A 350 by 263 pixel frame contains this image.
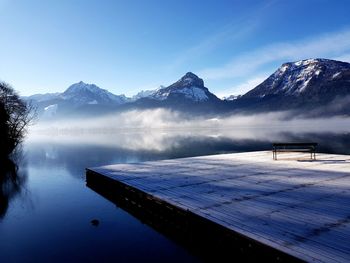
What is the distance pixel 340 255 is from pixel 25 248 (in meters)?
11.2

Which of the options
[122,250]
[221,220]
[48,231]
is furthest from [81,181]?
[221,220]

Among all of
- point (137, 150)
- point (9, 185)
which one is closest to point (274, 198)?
point (9, 185)

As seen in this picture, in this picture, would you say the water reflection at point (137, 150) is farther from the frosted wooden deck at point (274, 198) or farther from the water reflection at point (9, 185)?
the frosted wooden deck at point (274, 198)

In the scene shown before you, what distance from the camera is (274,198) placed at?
38.1ft

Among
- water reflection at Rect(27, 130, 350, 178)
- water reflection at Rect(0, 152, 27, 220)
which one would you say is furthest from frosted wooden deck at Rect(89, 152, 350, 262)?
water reflection at Rect(27, 130, 350, 178)

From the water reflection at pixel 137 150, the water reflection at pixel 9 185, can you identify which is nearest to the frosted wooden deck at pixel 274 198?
the water reflection at pixel 9 185

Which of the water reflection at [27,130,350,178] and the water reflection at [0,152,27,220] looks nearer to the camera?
the water reflection at [0,152,27,220]

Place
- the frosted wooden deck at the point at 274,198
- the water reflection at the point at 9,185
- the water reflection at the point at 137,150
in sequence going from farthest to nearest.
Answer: the water reflection at the point at 137,150
the water reflection at the point at 9,185
the frosted wooden deck at the point at 274,198

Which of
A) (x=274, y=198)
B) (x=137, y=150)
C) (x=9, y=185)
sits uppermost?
(x=274, y=198)

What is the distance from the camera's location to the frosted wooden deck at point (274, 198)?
7.62 meters

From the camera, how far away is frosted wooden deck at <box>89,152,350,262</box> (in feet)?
25.0

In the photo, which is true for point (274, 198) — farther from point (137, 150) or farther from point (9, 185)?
point (137, 150)

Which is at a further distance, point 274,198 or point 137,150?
point 137,150

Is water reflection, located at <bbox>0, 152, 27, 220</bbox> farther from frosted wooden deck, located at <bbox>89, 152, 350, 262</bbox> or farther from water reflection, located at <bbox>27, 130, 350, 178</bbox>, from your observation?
frosted wooden deck, located at <bbox>89, 152, 350, 262</bbox>
